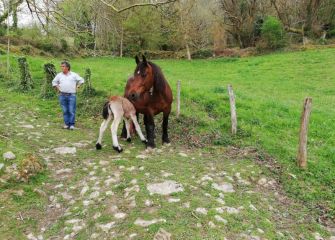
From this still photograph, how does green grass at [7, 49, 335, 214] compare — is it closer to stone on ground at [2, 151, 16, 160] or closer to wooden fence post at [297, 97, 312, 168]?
wooden fence post at [297, 97, 312, 168]

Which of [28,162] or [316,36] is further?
[316,36]

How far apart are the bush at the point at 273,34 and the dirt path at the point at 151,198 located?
3191cm

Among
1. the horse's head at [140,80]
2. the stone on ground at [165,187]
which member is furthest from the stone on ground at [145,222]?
the horse's head at [140,80]

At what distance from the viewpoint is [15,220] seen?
17.9 feet

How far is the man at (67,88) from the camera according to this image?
10242 mm

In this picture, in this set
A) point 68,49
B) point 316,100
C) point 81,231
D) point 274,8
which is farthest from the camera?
point 274,8

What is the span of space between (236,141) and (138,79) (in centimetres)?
320

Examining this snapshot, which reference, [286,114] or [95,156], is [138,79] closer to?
[95,156]

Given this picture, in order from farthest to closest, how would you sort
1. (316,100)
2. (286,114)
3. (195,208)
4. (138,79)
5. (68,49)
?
(68,49), (316,100), (286,114), (138,79), (195,208)

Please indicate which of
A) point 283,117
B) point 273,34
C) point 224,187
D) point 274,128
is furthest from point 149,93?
point 273,34

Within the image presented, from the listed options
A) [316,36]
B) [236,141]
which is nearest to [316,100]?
[236,141]

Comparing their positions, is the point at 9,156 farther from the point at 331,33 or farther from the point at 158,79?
the point at 331,33

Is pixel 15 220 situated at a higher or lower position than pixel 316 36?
lower

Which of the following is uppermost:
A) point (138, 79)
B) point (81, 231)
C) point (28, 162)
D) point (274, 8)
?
point (274, 8)
